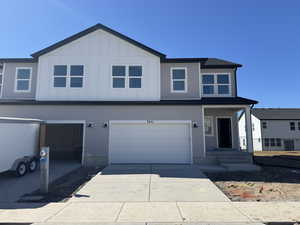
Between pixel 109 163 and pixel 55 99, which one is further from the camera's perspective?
pixel 55 99

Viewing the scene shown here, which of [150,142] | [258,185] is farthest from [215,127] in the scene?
[258,185]

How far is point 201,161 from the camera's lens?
1177 centimetres

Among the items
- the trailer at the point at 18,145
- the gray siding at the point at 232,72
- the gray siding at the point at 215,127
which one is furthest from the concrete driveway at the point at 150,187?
the gray siding at the point at 232,72

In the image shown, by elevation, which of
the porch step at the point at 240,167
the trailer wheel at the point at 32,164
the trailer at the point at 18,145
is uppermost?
the trailer at the point at 18,145

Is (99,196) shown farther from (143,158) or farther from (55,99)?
(55,99)

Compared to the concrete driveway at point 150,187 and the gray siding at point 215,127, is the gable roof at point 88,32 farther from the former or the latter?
the concrete driveway at point 150,187

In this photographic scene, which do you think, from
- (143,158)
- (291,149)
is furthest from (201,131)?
(291,149)

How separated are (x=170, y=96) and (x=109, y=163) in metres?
5.62

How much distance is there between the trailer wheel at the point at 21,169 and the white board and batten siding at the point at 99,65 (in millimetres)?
4788

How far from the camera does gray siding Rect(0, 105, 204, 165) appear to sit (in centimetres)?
1199

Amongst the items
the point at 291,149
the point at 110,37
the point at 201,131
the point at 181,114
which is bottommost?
the point at 291,149

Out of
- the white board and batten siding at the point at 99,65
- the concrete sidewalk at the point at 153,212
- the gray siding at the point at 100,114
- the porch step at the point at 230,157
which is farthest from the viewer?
the white board and batten siding at the point at 99,65

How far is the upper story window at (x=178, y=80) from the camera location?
13438mm

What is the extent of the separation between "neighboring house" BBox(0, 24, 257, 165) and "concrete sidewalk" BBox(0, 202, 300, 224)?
20.6 ft
